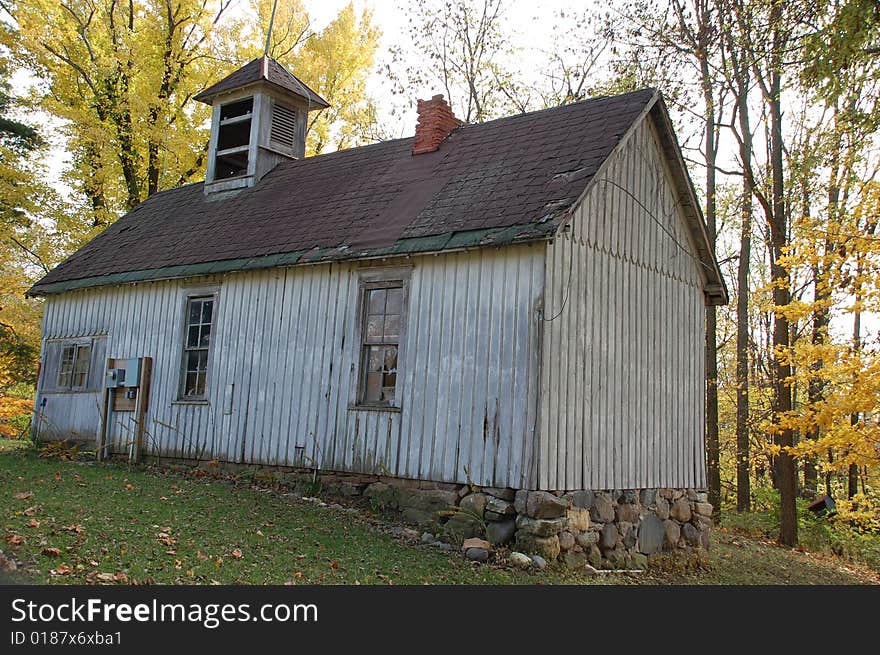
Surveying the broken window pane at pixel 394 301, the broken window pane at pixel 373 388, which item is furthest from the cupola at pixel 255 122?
the broken window pane at pixel 373 388

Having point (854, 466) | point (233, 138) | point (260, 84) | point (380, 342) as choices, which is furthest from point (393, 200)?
point (854, 466)

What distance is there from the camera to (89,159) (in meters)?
23.9

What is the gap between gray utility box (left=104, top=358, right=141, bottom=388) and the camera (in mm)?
15289

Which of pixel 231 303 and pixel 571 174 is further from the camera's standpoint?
pixel 231 303

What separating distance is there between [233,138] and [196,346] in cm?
659

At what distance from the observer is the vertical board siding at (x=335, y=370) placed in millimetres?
10477

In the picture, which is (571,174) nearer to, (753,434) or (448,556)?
(448,556)

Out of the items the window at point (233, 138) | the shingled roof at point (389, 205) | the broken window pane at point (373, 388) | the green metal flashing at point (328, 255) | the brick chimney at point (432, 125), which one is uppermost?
the window at point (233, 138)

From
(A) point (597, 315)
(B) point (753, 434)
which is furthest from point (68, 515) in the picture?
(B) point (753, 434)

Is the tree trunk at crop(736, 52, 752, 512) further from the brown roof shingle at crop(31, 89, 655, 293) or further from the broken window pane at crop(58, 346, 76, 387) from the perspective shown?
the broken window pane at crop(58, 346, 76, 387)

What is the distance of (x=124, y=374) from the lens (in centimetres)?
1558

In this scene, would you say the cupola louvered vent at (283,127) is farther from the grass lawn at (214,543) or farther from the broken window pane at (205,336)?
the grass lawn at (214,543)

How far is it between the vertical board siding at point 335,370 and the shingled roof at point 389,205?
1.08ft

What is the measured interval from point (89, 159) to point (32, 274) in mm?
3966
